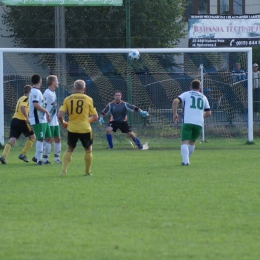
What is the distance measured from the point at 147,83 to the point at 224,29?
440cm

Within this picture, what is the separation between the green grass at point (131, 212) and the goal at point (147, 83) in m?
7.56

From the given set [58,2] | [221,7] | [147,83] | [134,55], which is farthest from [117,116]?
[221,7]

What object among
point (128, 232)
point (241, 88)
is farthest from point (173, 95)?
point (128, 232)

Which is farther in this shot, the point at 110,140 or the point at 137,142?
the point at 110,140

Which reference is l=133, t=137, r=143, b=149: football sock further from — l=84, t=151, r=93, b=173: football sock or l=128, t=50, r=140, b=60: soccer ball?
l=84, t=151, r=93, b=173: football sock

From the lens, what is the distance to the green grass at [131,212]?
7.02m

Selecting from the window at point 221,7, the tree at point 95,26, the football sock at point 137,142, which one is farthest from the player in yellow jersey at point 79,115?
the window at point 221,7

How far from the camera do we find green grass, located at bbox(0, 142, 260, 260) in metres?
7.02

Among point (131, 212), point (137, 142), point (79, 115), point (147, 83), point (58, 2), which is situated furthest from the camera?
point (58, 2)

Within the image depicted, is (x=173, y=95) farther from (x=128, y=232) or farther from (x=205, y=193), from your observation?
(x=128, y=232)

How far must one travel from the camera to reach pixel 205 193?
10906 millimetres

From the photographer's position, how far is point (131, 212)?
914 cm

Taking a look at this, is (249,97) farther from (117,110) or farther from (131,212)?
(131,212)

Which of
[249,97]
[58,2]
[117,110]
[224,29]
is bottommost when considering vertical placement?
[117,110]
